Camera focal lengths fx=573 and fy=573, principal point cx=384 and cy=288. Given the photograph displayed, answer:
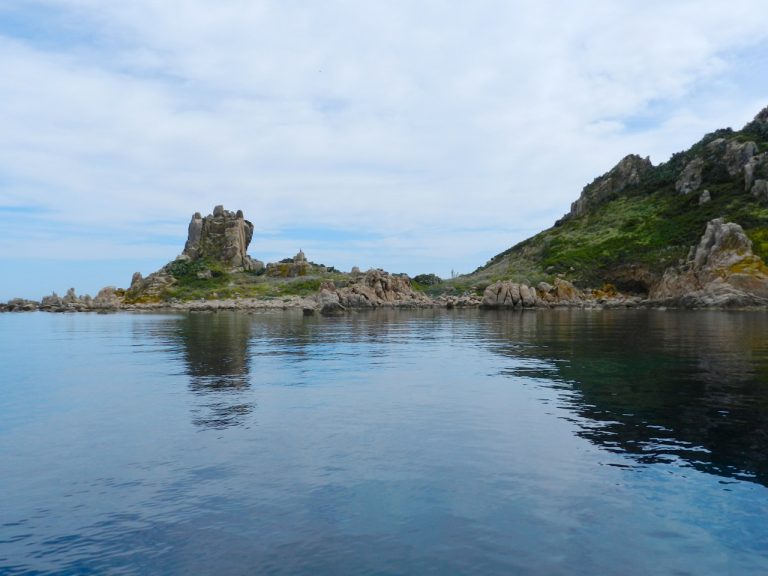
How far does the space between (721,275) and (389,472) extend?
12622 centimetres

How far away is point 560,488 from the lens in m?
15.5

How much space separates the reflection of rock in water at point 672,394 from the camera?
1873cm

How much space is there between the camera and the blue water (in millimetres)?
11852

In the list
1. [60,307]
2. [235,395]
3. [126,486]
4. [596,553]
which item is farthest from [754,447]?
[60,307]

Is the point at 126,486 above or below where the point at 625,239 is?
below

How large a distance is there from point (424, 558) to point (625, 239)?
604 feet

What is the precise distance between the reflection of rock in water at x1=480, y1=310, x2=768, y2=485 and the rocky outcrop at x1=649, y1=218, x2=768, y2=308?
225ft

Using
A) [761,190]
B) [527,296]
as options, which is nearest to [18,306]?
[527,296]

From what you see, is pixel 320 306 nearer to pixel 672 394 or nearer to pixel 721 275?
pixel 721 275

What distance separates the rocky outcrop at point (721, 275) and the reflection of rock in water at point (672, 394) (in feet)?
225

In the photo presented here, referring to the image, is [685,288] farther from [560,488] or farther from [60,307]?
[60,307]

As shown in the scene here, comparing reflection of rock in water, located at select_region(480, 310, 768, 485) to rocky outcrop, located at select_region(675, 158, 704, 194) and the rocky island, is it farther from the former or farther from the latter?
rocky outcrop, located at select_region(675, 158, 704, 194)

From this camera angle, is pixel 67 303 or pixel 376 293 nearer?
pixel 376 293

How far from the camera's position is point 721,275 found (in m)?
121
